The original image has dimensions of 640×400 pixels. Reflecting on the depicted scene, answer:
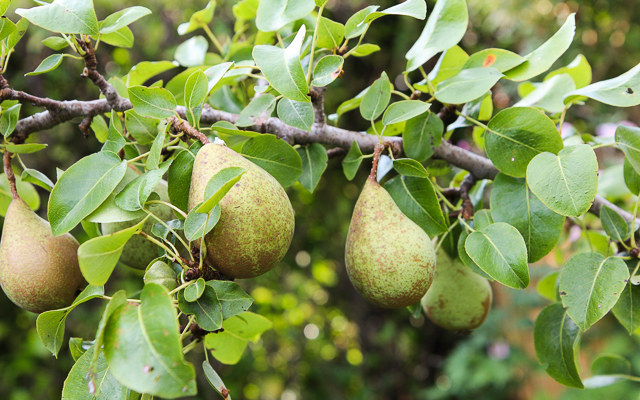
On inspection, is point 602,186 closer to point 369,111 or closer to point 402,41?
point 369,111

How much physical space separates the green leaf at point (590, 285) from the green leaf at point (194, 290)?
455mm

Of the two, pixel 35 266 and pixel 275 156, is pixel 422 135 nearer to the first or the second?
pixel 275 156

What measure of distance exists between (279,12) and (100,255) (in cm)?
40

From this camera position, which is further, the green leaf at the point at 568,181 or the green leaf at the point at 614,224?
the green leaf at the point at 614,224

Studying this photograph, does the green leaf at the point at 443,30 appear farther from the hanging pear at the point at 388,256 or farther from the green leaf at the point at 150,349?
the green leaf at the point at 150,349

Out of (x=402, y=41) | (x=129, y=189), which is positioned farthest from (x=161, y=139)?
(x=402, y=41)

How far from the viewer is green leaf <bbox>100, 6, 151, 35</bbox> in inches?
24.6

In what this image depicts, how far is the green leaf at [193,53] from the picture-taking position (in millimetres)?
919

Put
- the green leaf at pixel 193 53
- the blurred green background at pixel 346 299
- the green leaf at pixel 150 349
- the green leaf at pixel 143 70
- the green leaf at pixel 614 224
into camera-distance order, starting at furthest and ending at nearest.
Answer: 1. the blurred green background at pixel 346 299
2. the green leaf at pixel 193 53
3. the green leaf at pixel 143 70
4. the green leaf at pixel 614 224
5. the green leaf at pixel 150 349

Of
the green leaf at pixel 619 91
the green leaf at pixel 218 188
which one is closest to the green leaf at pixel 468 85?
the green leaf at pixel 619 91

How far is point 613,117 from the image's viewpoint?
2.70m

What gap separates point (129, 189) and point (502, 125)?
51 cm

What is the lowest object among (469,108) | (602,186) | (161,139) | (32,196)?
(602,186)

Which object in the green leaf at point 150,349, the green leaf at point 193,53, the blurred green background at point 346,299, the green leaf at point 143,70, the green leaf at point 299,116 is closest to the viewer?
the green leaf at point 150,349
